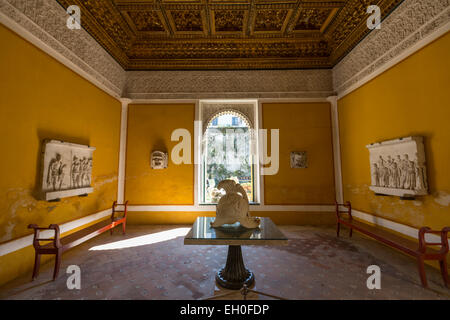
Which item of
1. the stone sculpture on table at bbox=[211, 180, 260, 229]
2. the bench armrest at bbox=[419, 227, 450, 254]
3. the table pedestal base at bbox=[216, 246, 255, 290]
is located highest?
the stone sculpture on table at bbox=[211, 180, 260, 229]

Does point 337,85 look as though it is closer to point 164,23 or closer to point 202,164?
point 202,164

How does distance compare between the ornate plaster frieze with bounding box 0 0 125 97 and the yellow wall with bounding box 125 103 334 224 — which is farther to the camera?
the yellow wall with bounding box 125 103 334 224

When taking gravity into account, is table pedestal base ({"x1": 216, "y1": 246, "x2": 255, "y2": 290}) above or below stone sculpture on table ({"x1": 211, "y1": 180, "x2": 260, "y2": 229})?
below

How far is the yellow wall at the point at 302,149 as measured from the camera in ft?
17.6

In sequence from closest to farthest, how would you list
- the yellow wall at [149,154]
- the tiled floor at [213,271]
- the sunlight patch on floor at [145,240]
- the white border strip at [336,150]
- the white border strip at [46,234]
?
1. the tiled floor at [213,271]
2. the white border strip at [46,234]
3. the sunlight patch on floor at [145,240]
4. the white border strip at [336,150]
5. the yellow wall at [149,154]

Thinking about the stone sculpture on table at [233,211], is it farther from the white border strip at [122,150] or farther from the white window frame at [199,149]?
the white border strip at [122,150]

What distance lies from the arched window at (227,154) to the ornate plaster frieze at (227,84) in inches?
29.4

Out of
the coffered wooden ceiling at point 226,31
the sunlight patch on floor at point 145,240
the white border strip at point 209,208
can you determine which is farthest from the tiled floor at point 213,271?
the coffered wooden ceiling at point 226,31

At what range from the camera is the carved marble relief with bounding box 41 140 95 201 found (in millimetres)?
3141

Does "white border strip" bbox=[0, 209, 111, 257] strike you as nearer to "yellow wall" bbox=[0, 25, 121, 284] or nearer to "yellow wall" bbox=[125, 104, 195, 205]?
"yellow wall" bbox=[0, 25, 121, 284]

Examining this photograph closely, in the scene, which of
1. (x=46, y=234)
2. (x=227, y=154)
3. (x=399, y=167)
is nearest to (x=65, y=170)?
(x=46, y=234)

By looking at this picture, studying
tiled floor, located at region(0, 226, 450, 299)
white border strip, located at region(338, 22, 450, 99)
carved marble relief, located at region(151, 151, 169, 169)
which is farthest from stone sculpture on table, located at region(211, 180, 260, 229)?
white border strip, located at region(338, 22, 450, 99)

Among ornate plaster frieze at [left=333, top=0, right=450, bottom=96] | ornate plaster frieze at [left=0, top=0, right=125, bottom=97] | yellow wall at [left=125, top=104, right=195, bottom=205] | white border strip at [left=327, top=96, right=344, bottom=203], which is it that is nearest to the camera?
ornate plaster frieze at [left=0, top=0, right=125, bottom=97]

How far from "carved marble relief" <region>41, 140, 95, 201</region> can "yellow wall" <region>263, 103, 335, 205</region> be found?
4330mm
